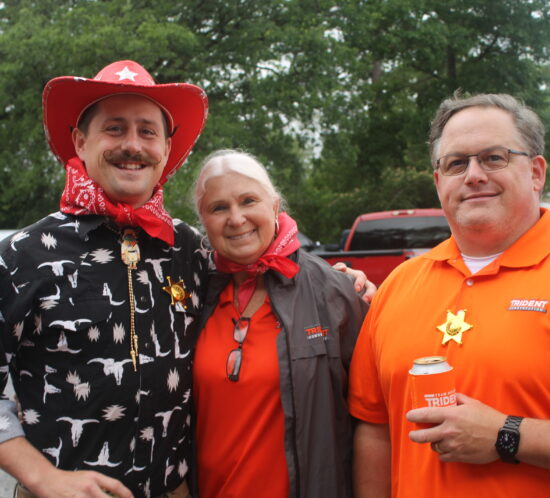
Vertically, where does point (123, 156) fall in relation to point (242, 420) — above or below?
above

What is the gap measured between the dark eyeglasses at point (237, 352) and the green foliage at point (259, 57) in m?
7.28

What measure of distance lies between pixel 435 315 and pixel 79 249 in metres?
1.41

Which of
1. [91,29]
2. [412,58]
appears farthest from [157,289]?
[412,58]

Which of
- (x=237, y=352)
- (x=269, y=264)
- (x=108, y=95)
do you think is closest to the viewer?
(x=108, y=95)

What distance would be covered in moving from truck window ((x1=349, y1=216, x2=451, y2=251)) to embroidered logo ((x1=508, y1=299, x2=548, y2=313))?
6896 millimetres

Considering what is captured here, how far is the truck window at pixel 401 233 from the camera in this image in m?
8.95

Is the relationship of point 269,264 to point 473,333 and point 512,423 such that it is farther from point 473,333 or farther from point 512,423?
point 512,423

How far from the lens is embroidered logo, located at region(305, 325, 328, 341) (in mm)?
2615

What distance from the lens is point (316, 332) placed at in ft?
8.64

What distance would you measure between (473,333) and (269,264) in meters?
1.01

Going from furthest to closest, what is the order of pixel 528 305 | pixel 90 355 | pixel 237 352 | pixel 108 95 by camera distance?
pixel 237 352, pixel 108 95, pixel 90 355, pixel 528 305

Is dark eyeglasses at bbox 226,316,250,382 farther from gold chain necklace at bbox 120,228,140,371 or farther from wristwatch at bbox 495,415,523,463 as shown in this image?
wristwatch at bbox 495,415,523,463

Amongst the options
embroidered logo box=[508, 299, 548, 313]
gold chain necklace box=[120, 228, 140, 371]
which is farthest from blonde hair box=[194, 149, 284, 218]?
embroidered logo box=[508, 299, 548, 313]

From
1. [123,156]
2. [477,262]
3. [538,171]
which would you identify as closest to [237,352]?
[123,156]
